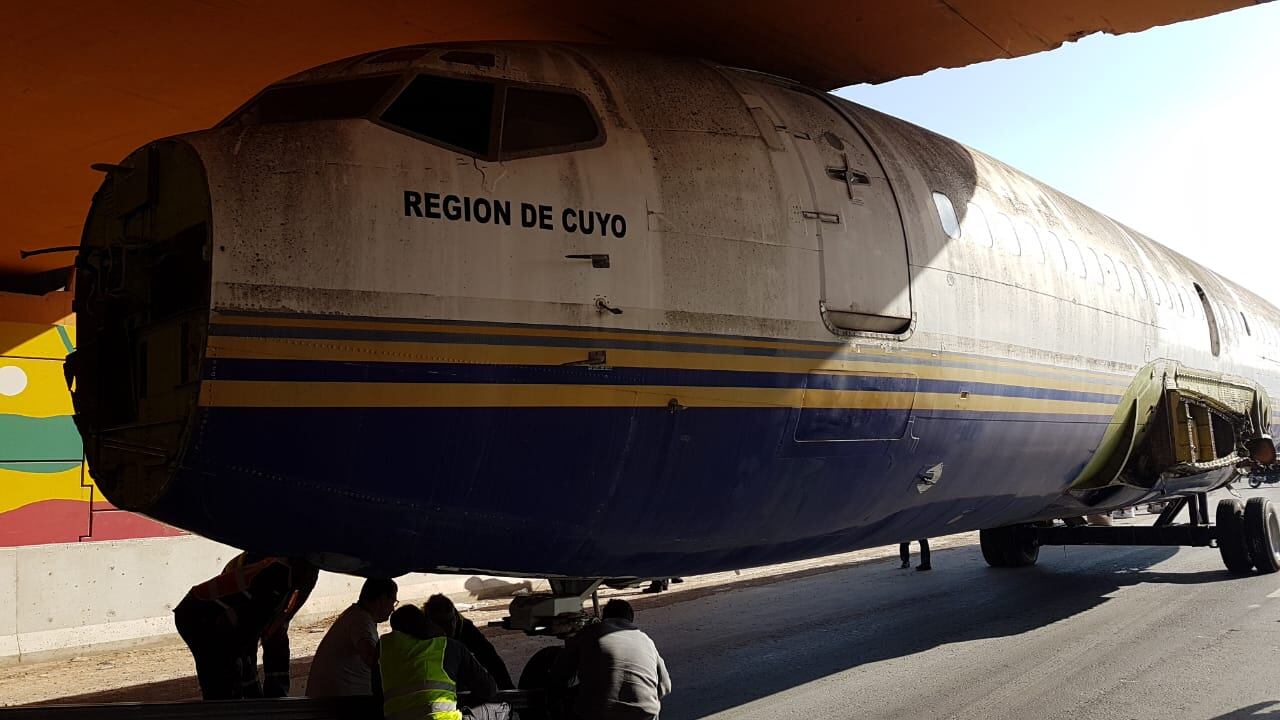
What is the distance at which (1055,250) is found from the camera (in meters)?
8.92

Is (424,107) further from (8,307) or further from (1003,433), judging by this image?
(8,307)

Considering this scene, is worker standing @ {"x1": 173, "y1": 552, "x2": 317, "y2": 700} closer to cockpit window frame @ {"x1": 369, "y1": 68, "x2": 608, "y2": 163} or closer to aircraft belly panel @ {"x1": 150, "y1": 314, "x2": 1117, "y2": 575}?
aircraft belly panel @ {"x1": 150, "y1": 314, "x2": 1117, "y2": 575}

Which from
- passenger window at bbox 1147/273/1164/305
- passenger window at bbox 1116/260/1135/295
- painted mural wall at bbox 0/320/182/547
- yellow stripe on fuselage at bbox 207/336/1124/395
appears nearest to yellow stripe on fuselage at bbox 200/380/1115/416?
yellow stripe on fuselage at bbox 207/336/1124/395

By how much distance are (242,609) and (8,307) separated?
9056mm

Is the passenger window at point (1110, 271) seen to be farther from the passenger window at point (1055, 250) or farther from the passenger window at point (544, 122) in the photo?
the passenger window at point (544, 122)

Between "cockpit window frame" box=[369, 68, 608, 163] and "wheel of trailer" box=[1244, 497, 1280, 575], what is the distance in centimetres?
1399

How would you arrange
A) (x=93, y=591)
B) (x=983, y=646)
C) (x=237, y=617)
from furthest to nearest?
(x=93, y=591), (x=983, y=646), (x=237, y=617)

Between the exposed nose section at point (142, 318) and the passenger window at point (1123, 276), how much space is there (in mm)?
8830

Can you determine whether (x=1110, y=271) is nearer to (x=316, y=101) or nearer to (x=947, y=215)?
(x=947, y=215)

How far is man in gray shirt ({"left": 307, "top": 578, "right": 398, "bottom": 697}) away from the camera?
6430 mm

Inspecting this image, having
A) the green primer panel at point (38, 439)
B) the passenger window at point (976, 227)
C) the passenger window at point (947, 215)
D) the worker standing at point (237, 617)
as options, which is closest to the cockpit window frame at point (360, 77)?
the worker standing at point (237, 617)

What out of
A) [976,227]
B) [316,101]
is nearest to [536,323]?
[316,101]

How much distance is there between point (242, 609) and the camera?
22.7 feet

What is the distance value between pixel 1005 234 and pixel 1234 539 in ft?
34.2
